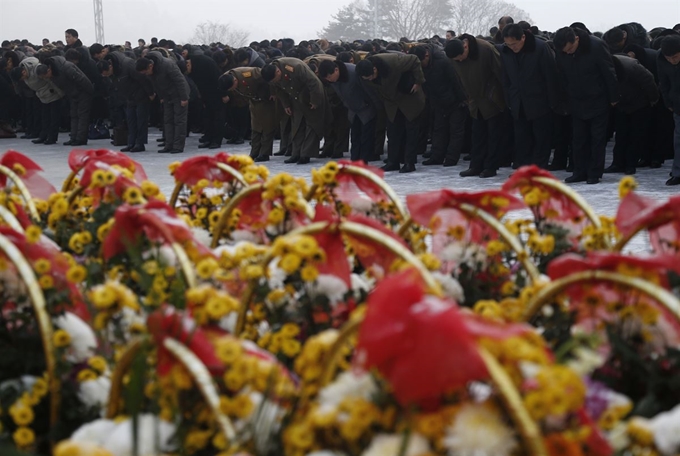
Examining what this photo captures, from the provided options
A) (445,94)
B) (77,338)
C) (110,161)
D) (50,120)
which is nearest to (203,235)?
(110,161)

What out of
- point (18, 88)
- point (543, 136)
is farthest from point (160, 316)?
point (18, 88)

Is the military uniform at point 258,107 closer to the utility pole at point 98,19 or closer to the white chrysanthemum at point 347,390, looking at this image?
the white chrysanthemum at point 347,390

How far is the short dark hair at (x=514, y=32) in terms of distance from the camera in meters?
8.09

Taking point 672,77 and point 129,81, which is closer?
point 672,77

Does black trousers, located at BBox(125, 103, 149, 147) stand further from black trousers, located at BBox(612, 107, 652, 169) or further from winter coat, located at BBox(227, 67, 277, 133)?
black trousers, located at BBox(612, 107, 652, 169)

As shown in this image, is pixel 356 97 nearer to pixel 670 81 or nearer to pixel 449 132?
pixel 449 132

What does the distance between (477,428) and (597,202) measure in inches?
244

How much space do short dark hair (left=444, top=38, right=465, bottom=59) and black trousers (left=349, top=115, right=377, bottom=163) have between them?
5.22 feet

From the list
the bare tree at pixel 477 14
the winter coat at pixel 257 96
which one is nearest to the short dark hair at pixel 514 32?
the winter coat at pixel 257 96

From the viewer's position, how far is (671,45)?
23.8 feet

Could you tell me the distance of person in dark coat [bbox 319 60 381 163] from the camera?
31.8 ft

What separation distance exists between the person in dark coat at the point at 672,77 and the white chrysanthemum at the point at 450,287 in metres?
5.63

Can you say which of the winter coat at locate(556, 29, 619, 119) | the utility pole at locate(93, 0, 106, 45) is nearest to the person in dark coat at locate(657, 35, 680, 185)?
the winter coat at locate(556, 29, 619, 119)

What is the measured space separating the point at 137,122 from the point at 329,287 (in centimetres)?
1069
